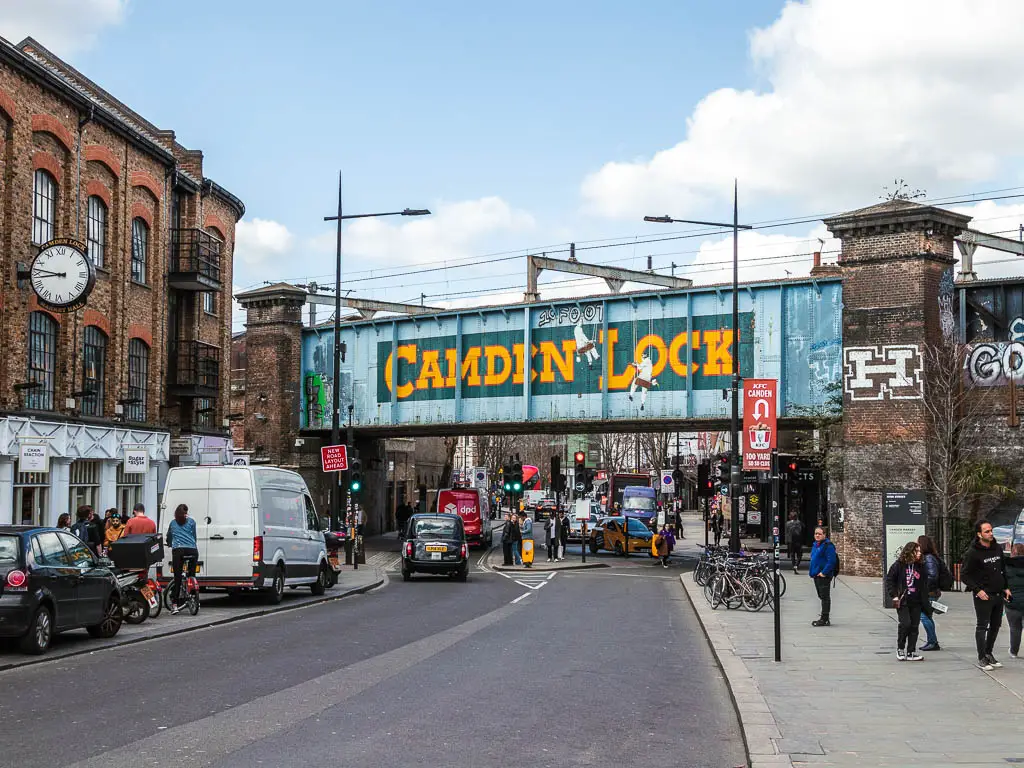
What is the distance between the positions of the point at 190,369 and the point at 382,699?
2771 centimetres

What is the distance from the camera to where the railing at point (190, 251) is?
3731cm

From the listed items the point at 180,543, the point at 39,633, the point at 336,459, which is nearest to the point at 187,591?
the point at 180,543

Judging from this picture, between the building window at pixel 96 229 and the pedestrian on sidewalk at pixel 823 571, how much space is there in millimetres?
20277

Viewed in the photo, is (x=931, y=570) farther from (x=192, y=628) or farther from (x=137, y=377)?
(x=137, y=377)

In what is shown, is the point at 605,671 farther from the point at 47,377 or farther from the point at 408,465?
the point at 408,465

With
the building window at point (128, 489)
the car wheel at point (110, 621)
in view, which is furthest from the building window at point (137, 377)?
the car wheel at point (110, 621)

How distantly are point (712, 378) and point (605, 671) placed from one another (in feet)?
81.8

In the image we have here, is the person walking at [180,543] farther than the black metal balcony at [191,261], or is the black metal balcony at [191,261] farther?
the black metal balcony at [191,261]

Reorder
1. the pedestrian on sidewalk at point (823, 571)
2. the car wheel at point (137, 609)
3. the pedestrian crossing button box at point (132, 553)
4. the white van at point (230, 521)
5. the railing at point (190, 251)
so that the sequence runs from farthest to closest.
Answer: the railing at point (190, 251) < the white van at point (230, 521) < the pedestrian on sidewalk at point (823, 571) < the pedestrian crossing button box at point (132, 553) < the car wheel at point (137, 609)

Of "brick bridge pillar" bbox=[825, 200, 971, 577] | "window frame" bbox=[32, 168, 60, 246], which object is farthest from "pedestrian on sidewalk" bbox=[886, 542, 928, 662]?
"window frame" bbox=[32, 168, 60, 246]

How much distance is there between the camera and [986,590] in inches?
569

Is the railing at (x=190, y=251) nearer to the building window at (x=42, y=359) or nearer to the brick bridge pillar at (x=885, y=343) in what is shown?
the building window at (x=42, y=359)

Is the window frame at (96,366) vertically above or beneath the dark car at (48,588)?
above

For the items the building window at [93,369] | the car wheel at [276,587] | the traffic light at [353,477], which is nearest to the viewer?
the car wheel at [276,587]
